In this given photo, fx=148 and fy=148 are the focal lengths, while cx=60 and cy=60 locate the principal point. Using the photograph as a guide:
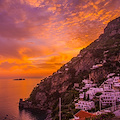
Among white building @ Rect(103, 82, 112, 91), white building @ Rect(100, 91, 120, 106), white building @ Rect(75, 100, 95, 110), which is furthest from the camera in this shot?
white building @ Rect(103, 82, 112, 91)

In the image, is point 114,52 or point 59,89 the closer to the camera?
point 114,52

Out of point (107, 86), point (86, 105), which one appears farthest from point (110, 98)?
point (107, 86)

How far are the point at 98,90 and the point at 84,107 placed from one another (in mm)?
7287

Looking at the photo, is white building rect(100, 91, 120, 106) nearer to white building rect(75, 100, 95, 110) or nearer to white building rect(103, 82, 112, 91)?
white building rect(75, 100, 95, 110)

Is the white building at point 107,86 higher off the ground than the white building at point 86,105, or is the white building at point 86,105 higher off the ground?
the white building at point 107,86

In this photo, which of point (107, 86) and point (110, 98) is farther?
point (107, 86)

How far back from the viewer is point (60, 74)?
89.2 metres

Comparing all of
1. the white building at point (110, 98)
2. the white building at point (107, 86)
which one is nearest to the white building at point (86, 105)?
the white building at point (110, 98)

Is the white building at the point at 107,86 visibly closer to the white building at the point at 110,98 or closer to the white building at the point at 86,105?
the white building at the point at 110,98

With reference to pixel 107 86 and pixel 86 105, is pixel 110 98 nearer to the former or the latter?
pixel 86 105

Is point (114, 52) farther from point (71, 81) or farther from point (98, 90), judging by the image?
point (98, 90)

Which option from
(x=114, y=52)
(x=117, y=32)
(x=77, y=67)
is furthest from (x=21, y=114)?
(x=117, y=32)

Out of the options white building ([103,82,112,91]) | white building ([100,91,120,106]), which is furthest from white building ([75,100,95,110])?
white building ([103,82,112,91])

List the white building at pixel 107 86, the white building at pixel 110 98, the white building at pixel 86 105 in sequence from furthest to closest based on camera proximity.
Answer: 1. the white building at pixel 107 86
2. the white building at pixel 86 105
3. the white building at pixel 110 98
